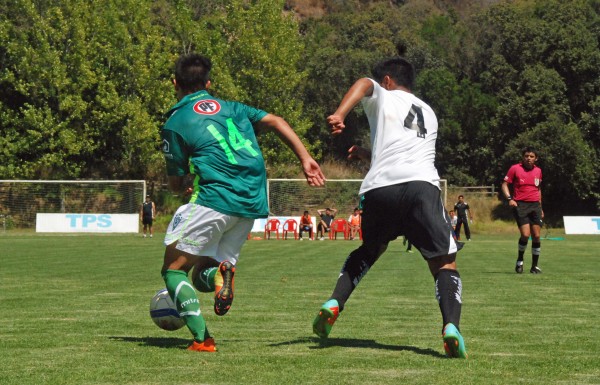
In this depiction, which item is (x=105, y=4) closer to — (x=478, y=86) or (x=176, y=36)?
(x=176, y=36)

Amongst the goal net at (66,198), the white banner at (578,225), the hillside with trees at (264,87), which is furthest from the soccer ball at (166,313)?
the hillside with trees at (264,87)

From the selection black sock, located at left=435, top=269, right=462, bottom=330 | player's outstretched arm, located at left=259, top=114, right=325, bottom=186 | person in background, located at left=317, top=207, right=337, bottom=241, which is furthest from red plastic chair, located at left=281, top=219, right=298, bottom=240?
player's outstretched arm, located at left=259, top=114, right=325, bottom=186

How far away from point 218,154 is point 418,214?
52.1 inches

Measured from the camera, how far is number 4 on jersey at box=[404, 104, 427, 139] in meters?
6.78

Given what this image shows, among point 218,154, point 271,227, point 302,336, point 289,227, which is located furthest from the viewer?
point 271,227

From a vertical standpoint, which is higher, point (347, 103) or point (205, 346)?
point (347, 103)

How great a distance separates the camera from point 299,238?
4156 centimetres

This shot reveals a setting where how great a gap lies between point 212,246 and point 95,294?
5.47 m

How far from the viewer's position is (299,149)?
256 inches

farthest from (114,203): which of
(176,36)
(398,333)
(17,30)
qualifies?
(398,333)

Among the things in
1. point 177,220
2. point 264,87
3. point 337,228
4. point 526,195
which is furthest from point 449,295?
point 264,87

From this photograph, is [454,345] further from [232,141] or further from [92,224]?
[92,224]

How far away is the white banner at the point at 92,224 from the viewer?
4503cm

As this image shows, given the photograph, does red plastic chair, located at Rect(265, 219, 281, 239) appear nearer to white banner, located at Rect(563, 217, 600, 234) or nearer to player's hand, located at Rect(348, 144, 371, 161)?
white banner, located at Rect(563, 217, 600, 234)
